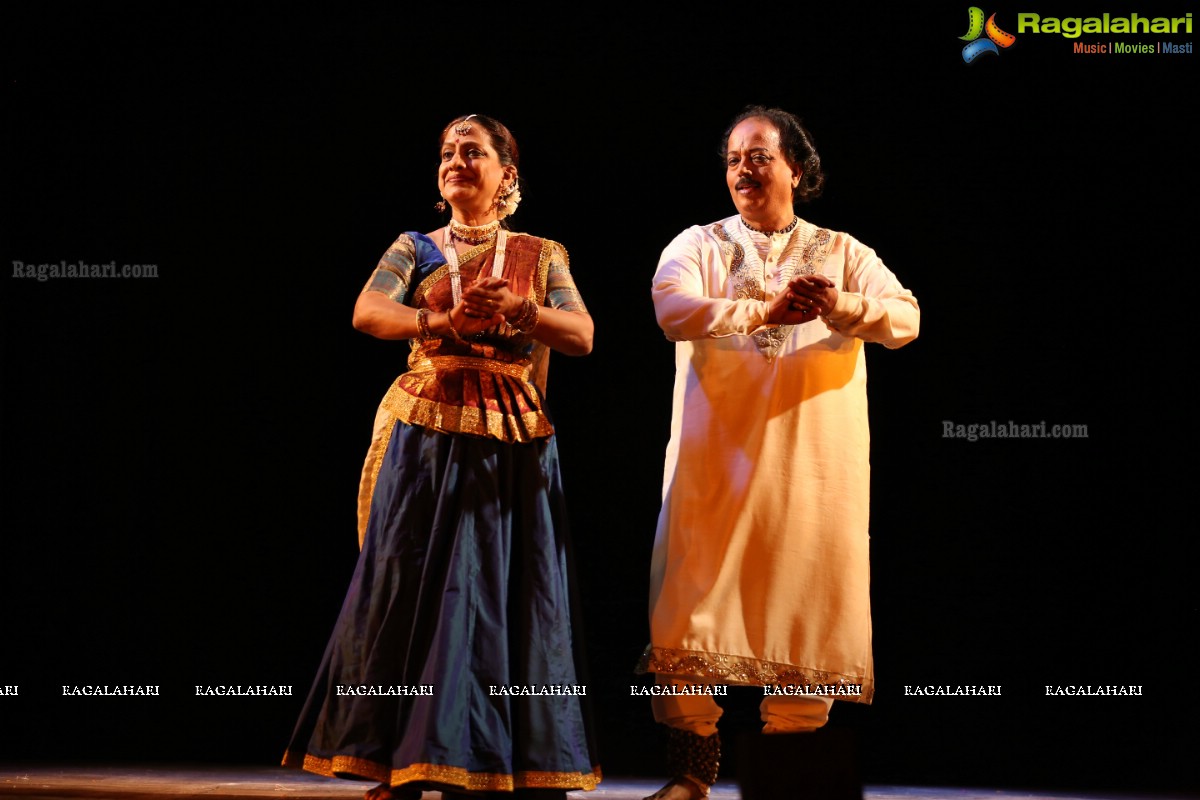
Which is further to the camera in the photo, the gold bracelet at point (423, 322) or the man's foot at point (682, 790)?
the man's foot at point (682, 790)

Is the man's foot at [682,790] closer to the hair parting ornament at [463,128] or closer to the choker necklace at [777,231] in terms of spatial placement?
the choker necklace at [777,231]

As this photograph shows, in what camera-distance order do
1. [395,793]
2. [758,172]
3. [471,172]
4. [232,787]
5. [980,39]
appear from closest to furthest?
[395,793]
[471,172]
[758,172]
[232,787]
[980,39]

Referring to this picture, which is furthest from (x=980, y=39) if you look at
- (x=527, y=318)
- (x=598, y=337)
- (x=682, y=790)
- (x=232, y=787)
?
(x=232, y=787)

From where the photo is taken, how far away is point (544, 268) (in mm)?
3002

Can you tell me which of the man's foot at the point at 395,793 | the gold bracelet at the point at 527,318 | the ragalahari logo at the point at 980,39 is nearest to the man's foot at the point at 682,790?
the man's foot at the point at 395,793

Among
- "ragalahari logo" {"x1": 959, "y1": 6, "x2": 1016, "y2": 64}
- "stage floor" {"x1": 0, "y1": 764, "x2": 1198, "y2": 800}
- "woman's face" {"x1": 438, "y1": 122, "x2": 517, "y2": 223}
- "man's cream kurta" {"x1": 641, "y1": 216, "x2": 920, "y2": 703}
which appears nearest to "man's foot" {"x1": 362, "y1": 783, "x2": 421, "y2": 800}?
"stage floor" {"x1": 0, "y1": 764, "x2": 1198, "y2": 800}

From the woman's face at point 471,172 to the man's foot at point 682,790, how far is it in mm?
1463

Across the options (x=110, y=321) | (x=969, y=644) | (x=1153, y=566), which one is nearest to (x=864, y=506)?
(x=969, y=644)

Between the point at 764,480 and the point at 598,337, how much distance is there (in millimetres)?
1081

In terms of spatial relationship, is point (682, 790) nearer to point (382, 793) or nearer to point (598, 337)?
point (382, 793)

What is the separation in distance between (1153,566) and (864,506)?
1291 millimetres

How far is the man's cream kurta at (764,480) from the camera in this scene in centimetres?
291

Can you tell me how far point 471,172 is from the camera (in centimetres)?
302

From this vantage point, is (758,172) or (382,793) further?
(758,172)
